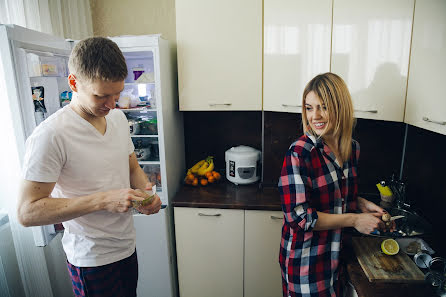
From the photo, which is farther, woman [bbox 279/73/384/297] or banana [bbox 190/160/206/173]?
Answer: banana [bbox 190/160/206/173]

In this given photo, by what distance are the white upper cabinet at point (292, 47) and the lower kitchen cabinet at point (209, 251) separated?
0.80m

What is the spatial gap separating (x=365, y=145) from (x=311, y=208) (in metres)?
1.09

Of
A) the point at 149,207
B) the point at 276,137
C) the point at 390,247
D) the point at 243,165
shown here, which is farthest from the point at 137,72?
the point at 390,247

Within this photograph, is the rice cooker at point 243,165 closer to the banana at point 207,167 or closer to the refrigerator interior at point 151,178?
the banana at point 207,167

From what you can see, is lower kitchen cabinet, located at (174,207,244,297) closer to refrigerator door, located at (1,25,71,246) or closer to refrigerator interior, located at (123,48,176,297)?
refrigerator interior, located at (123,48,176,297)

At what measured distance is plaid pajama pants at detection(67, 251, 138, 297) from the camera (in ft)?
3.98

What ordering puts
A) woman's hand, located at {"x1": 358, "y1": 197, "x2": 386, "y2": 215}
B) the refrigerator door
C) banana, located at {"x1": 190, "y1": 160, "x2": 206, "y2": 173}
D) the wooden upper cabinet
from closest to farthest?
1. the refrigerator door
2. woman's hand, located at {"x1": 358, "y1": 197, "x2": 386, "y2": 215}
3. the wooden upper cabinet
4. banana, located at {"x1": 190, "y1": 160, "x2": 206, "y2": 173}

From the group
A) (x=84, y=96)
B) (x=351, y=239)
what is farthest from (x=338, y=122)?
(x=84, y=96)

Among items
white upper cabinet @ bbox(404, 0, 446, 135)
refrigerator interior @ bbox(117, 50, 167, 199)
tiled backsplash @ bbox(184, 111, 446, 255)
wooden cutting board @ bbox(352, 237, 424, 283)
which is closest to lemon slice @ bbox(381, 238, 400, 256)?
wooden cutting board @ bbox(352, 237, 424, 283)

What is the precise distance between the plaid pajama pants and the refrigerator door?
0.38 metres

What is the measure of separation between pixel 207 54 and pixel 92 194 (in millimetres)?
1242

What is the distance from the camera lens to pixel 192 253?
211 centimetres

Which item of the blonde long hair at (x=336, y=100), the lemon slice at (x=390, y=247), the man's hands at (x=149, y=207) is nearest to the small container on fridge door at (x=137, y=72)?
the man's hands at (x=149, y=207)

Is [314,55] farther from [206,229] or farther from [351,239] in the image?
[206,229]
